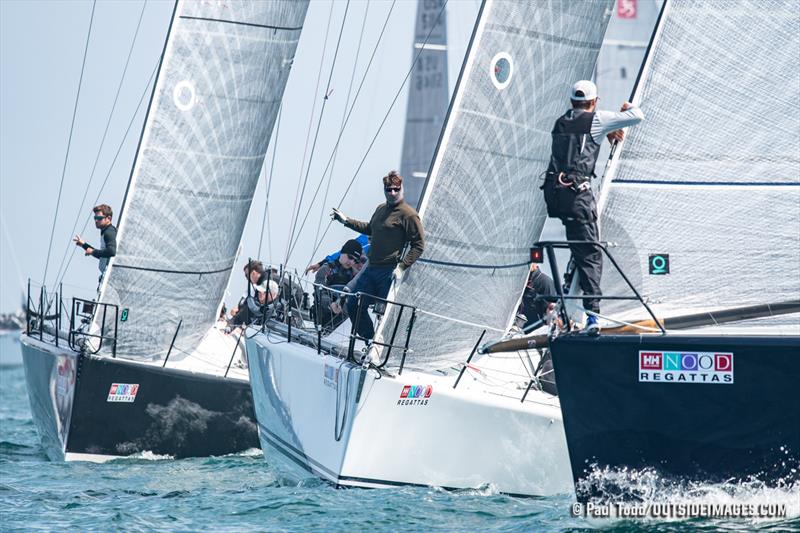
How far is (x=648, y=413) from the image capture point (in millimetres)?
7766

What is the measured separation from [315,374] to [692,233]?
305 cm

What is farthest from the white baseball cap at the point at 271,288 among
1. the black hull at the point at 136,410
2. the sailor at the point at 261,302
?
the black hull at the point at 136,410

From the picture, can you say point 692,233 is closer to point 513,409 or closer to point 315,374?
point 513,409

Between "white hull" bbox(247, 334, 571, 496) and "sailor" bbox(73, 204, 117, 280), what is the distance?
3682mm

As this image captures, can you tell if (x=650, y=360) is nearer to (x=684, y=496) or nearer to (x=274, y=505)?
(x=684, y=496)

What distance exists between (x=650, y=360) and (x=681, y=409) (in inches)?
12.3

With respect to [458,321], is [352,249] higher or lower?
higher

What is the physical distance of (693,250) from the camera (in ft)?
27.5

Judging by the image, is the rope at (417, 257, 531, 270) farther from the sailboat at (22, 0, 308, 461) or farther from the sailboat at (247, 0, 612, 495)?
the sailboat at (22, 0, 308, 461)

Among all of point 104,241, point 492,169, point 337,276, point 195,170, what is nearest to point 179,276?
point 104,241

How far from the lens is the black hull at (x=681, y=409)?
24.9 feet

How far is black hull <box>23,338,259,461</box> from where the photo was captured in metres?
12.7

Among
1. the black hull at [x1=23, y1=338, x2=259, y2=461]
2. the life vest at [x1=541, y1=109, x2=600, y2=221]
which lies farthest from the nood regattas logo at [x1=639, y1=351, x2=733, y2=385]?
the black hull at [x1=23, y1=338, x2=259, y2=461]

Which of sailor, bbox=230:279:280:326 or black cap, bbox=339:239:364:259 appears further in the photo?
sailor, bbox=230:279:280:326
